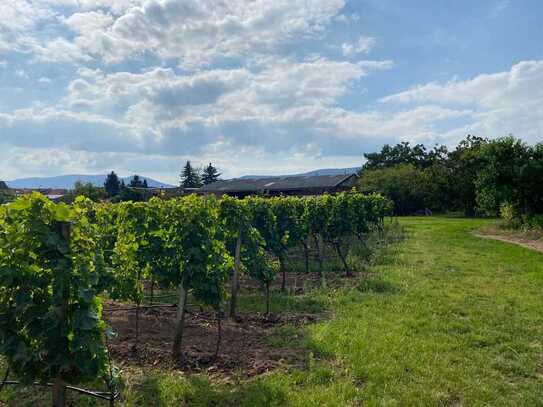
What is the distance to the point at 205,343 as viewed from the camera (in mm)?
5754

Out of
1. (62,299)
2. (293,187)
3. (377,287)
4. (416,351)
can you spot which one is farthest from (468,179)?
(62,299)

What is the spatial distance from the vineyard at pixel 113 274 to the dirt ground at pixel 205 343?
0.05 metres

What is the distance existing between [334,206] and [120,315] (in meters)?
7.27

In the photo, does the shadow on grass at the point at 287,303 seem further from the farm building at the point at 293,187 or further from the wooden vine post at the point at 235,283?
the farm building at the point at 293,187

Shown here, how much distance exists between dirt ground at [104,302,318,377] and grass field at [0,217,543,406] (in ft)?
0.87

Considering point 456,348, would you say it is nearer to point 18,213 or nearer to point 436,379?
point 436,379

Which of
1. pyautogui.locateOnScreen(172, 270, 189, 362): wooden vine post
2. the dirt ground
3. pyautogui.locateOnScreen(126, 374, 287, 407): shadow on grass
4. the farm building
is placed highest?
the farm building

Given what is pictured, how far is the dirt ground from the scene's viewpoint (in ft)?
16.2

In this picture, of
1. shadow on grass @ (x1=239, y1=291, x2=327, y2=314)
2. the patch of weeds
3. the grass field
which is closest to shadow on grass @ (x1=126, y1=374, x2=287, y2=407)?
the grass field

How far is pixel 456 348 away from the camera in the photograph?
5477 mm

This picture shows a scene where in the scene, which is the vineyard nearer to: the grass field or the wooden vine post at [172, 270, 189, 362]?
the wooden vine post at [172, 270, 189, 362]

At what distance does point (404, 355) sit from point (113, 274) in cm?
380

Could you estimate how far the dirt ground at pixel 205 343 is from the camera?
16.2ft

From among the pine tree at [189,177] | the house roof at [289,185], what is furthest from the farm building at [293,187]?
the pine tree at [189,177]
